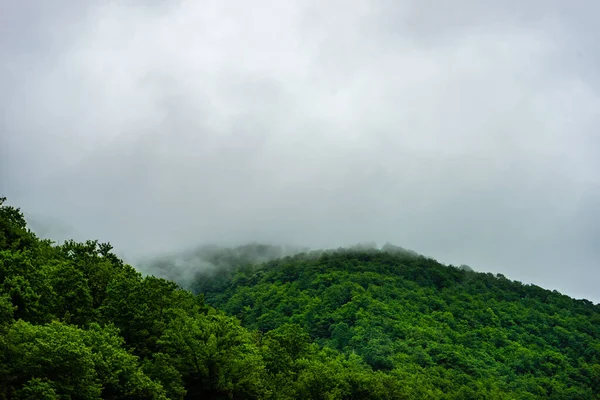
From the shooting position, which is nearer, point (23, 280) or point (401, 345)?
point (23, 280)

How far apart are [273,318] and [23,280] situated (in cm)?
10992

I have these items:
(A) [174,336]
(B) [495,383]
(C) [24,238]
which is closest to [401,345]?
(B) [495,383]

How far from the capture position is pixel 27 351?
48.7 m

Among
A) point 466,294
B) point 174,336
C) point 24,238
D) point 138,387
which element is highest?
point 466,294

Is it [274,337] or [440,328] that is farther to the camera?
[440,328]

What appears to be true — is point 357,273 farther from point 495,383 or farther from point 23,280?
point 23,280

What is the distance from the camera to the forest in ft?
182

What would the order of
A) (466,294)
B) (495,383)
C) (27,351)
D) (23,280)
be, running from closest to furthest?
(27,351), (23,280), (495,383), (466,294)

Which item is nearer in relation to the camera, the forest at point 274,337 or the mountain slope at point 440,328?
the forest at point 274,337

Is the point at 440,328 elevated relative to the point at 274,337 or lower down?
elevated

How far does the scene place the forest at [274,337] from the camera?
182 ft

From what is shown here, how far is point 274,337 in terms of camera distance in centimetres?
10394

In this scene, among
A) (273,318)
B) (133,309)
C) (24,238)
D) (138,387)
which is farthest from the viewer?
(273,318)

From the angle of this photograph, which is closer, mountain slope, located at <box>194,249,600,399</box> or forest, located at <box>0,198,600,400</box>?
forest, located at <box>0,198,600,400</box>
